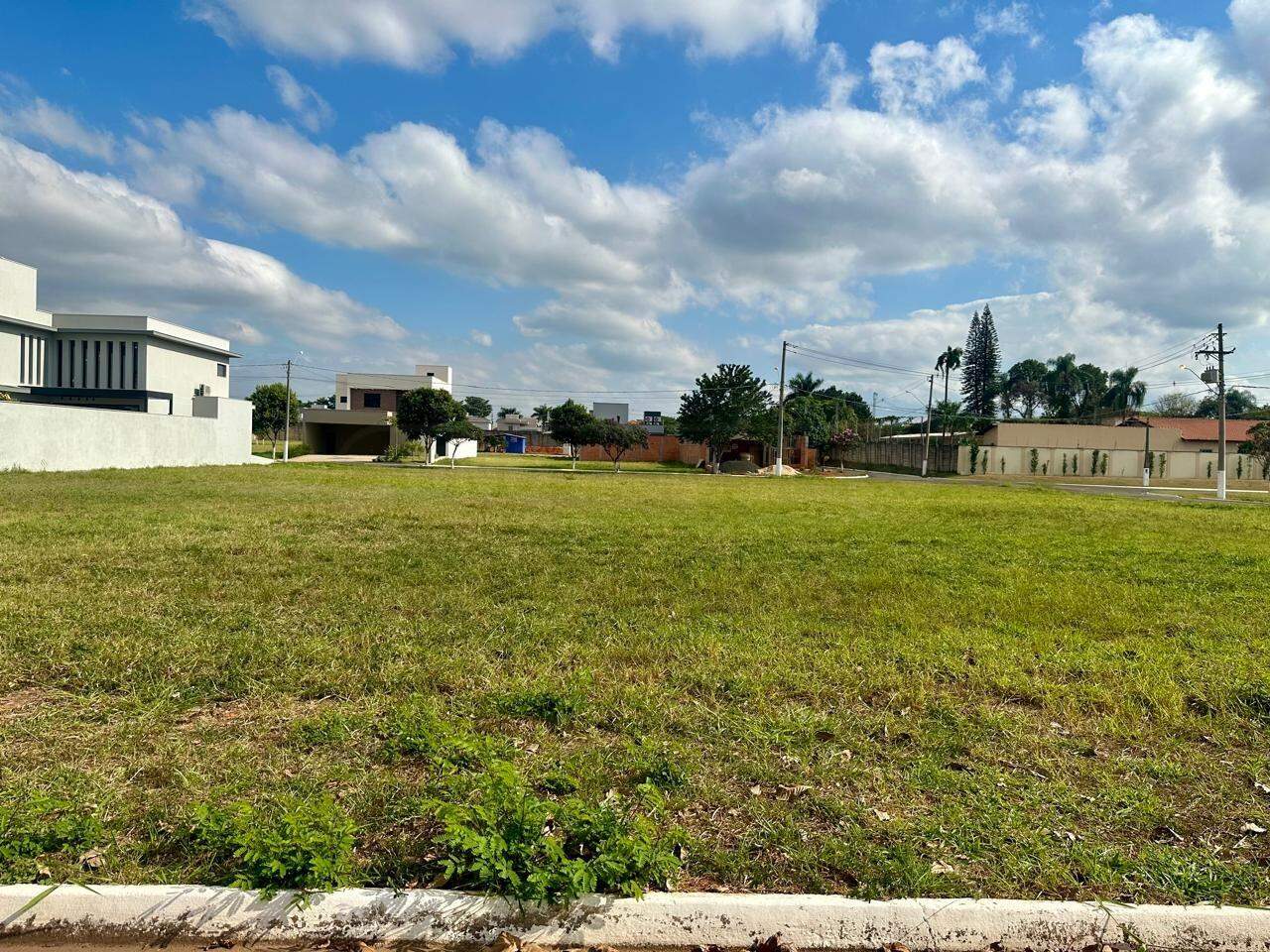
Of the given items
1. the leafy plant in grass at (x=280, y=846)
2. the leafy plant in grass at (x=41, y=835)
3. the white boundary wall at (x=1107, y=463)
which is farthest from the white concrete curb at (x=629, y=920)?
the white boundary wall at (x=1107, y=463)

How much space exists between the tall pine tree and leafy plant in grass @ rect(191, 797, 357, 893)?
343ft

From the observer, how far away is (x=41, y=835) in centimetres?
282

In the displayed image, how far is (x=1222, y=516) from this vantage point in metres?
19.6

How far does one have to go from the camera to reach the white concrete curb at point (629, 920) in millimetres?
2502

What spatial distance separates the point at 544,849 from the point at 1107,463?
6712 cm

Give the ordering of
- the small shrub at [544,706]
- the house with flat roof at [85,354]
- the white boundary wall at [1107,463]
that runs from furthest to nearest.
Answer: the white boundary wall at [1107,463] → the house with flat roof at [85,354] → the small shrub at [544,706]

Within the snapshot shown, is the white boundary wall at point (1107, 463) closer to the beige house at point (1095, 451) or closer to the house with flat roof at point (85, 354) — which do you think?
the beige house at point (1095, 451)

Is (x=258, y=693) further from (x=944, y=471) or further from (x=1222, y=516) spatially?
(x=944, y=471)

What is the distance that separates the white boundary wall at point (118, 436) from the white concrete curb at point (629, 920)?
29.1 m

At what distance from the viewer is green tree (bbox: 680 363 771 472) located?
4994 cm

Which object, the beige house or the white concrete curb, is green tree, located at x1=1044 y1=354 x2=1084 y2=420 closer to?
the beige house

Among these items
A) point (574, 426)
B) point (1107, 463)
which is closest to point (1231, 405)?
point (1107, 463)

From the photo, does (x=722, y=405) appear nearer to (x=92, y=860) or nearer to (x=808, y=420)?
(x=808, y=420)

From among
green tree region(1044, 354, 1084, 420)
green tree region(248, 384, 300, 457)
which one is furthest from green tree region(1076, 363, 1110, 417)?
green tree region(248, 384, 300, 457)
